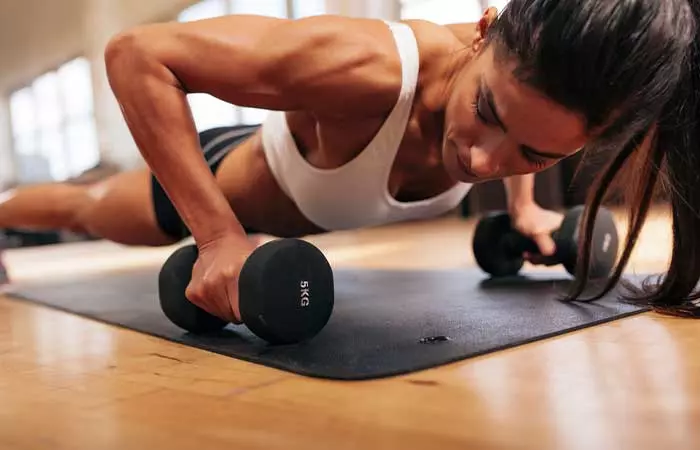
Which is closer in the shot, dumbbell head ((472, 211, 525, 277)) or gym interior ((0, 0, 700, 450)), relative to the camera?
gym interior ((0, 0, 700, 450))

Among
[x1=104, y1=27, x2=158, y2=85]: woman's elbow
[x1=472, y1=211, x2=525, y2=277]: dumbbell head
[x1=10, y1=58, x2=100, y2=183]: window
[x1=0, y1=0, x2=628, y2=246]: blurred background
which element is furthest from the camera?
[x1=10, y1=58, x2=100, y2=183]: window

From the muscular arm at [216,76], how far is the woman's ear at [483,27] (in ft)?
0.39

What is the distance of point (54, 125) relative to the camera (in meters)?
5.78

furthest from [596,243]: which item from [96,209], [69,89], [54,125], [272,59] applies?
[54,125]

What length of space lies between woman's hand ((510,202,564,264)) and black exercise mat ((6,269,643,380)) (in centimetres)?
5

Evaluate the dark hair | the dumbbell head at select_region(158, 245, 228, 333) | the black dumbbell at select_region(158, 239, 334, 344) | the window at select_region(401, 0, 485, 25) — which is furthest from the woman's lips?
the window at select_region(401, 0, 485, 25)

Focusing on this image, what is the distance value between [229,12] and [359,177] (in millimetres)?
3490

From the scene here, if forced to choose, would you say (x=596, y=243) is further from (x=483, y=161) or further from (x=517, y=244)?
(x=483, y=161)

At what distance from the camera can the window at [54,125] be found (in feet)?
18.0

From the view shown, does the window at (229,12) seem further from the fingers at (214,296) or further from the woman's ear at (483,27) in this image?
the fingers at (214,296)

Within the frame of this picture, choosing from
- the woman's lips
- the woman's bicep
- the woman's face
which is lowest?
the woman's lips

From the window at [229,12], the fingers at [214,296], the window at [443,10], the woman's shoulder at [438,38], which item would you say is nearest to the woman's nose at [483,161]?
the woman's shoulder at [438,38]

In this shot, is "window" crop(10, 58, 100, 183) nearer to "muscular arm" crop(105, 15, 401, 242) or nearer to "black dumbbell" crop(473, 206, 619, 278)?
"black dumbbell" crop(473, 206, 619, 278)

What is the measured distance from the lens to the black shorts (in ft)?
4.70
